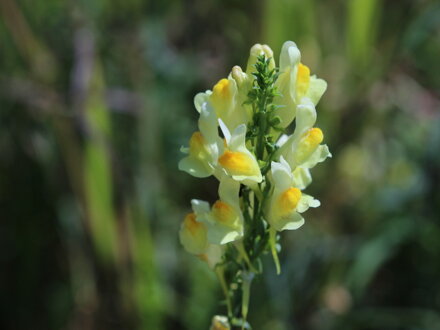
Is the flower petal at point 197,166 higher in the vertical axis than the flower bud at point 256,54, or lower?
lower

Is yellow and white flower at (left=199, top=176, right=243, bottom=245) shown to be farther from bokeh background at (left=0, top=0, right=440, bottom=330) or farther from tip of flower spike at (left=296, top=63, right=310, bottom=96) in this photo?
bokeh background at (left=0, top=0, right=440, bottom=330)

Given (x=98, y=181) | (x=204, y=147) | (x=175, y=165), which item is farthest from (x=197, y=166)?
(x=175, y=165)

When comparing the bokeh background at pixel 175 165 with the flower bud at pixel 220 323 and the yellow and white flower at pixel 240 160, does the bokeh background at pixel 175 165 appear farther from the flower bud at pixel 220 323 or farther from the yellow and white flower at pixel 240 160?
the yellow and white flower at pixel 240 160

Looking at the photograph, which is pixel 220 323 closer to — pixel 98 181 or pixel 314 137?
pixel 314 137

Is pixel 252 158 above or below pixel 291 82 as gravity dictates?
below

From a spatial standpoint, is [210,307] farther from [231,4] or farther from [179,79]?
[231,4]

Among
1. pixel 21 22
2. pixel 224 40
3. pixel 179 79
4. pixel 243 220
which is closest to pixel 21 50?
pixel 21 22

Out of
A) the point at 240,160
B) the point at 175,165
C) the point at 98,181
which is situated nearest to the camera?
the point at 240,160

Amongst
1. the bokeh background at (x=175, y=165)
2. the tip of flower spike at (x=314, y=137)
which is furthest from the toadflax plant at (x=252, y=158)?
the bokeh background at (x=175, y=165)
